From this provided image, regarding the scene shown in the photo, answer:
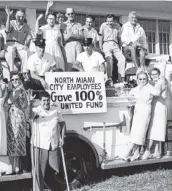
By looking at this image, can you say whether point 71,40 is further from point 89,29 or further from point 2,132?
point 2,132

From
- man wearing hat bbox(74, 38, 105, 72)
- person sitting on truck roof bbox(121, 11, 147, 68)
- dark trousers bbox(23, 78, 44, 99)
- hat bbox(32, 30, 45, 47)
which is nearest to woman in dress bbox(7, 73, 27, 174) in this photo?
dark trousers bbox(23, 78, 44, 99)

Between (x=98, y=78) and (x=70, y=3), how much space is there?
7.10 meters

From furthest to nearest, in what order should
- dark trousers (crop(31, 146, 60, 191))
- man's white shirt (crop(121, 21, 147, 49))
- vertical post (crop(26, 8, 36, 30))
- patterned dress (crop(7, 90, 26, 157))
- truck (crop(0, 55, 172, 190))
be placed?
vertical post (crop(26, 8, 36, 30)) < man's white shirt (crop(121, 21, 147, 49)) < truck (crop(0, 55, 172, 190)) < dark trousers (crop(31, 146, 60, 191)) < patterned dress (crop(7, 90, 26, 157))

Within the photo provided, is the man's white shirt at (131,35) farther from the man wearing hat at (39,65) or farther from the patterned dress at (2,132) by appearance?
the patterned dress at (2,132)

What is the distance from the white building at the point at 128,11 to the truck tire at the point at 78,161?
5854 millimetres

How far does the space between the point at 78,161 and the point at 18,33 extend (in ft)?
10.7

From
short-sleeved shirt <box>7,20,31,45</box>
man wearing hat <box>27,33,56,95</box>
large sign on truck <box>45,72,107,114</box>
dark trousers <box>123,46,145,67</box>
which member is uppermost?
short-sleeved shirt <box>7,20,31,45</box>

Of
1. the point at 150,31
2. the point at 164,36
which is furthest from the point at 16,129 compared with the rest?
the point at 164,36

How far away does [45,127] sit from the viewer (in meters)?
6.64

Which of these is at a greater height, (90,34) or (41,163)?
(90,34)

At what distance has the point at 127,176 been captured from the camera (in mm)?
8000

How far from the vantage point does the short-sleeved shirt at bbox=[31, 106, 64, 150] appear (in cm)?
661

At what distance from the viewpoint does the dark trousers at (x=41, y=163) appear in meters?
6.58

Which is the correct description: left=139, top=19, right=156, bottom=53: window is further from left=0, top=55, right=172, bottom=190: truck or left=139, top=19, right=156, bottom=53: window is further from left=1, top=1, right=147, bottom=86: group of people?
left=0, top=55, right=172, bottom=190: truck
